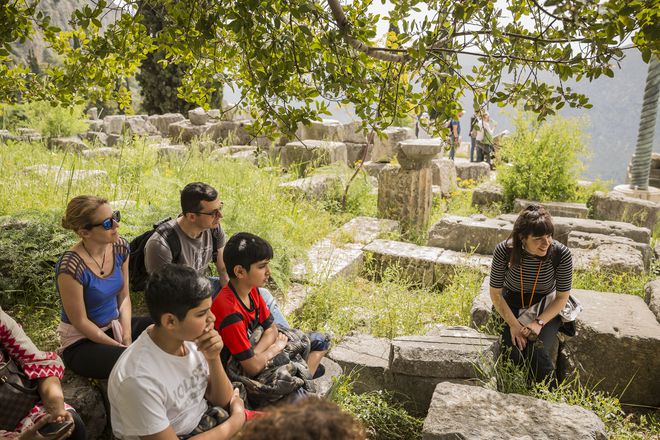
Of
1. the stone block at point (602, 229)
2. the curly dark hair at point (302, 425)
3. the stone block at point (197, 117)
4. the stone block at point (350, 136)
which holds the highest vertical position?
the stone block at point (197, 117)

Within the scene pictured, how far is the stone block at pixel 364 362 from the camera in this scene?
3.54 meters

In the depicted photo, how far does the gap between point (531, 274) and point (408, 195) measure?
4366 millimetres

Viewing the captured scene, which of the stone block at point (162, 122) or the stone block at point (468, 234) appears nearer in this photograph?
the stone block at point (468, 234)

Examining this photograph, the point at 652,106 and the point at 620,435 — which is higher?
the point at 652,106

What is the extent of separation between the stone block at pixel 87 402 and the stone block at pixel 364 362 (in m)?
1.50

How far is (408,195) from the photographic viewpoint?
7.73 m

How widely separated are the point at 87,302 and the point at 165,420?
3.68ft

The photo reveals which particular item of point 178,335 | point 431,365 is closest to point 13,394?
point 178,335

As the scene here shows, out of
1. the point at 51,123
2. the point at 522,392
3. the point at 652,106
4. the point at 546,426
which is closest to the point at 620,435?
the point at 522,392

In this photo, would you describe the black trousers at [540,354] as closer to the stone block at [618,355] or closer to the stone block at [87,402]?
the stone block at [618,355]

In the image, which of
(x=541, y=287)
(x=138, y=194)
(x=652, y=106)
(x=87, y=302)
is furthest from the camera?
(x=652, y=106)

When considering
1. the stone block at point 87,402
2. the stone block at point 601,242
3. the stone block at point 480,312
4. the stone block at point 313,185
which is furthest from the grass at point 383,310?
the stone block at point 313,185

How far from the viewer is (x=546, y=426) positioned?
2607 millimetres

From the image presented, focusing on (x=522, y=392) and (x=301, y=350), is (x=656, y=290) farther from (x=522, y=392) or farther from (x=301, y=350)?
(x=301, y=350)
